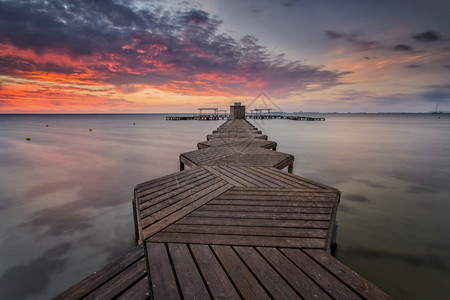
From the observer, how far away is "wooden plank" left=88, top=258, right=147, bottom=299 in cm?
190

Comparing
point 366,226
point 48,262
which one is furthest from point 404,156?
point 48,262

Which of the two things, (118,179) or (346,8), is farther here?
(346,8)

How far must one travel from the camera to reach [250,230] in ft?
9.27

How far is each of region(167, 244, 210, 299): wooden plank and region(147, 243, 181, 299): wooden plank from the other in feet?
0.21

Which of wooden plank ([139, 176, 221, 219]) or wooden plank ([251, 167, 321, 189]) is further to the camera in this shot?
wooden plank ([251, 167, 321, 189])

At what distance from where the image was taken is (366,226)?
518cm

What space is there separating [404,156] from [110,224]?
1711cm

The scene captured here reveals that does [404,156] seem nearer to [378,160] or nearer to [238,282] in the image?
[378,160]

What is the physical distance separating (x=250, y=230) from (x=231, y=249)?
0.46 m

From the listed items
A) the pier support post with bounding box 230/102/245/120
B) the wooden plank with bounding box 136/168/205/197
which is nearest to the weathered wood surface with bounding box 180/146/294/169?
the wooden plank with bounding box 136/168/205/197

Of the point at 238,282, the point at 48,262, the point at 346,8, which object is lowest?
the point at 48,262

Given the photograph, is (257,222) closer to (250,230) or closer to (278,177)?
(250,230)

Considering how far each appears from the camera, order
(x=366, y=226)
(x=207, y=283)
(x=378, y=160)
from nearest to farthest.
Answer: (x=207, y=283)
(x=366, y=226)
(x=378, y=160)

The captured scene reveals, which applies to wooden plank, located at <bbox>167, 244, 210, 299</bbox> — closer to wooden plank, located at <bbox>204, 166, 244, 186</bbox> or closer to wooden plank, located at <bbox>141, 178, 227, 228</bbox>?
wooden plank, located at <bbox>141, 178, 227, 228</bbox>
